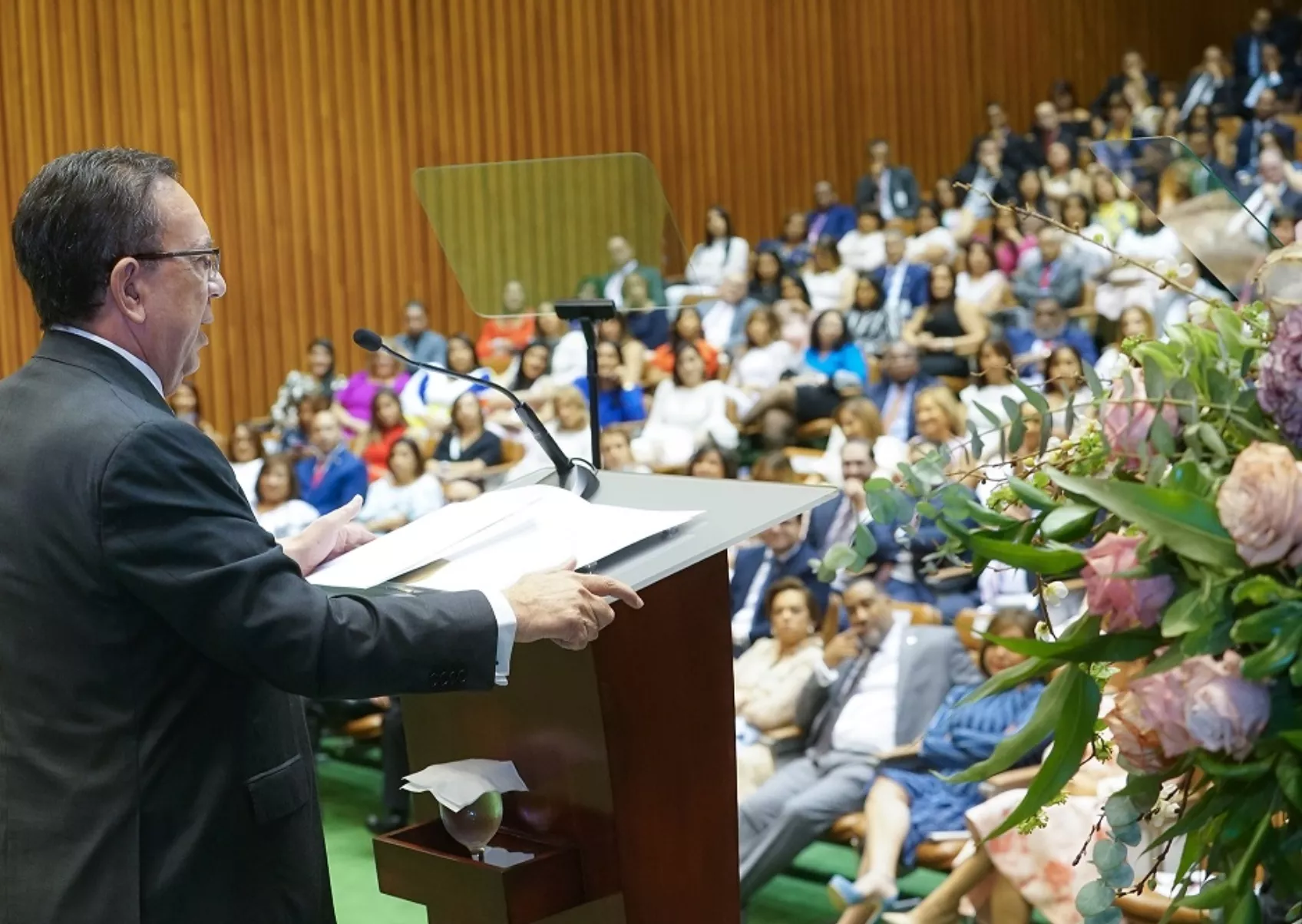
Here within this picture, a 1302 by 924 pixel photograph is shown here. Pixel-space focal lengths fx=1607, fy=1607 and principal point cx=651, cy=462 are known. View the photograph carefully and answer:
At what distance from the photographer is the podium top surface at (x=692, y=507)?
1.44 m

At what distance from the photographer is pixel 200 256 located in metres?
1.50

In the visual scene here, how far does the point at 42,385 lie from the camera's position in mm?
1497

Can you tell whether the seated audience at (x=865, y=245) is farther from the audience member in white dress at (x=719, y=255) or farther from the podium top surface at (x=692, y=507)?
the podium top surface at (x=692, y=507)

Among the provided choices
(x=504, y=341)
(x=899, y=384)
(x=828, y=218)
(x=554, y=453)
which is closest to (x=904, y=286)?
(x=899, y=384)

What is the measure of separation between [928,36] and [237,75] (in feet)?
17.7

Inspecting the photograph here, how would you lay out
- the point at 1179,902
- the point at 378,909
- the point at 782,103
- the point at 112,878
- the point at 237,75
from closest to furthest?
1. the point at 1179,902
2. the point at 112,878
3. the point at 378,909
4. the point at 237,75
5. the point at 782,103

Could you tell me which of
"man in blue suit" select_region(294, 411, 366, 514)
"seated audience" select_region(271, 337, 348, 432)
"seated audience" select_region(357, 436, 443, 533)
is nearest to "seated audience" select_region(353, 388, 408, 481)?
"man in blue suit" select_region(294, 411, 366, 514)

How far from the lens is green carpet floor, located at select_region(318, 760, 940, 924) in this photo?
3580 millimetres

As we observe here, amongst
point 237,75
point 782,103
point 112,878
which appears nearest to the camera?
point 112,878

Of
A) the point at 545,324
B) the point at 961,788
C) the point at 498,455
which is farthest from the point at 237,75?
the point at 961,788

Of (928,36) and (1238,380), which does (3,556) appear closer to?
(1238,380)

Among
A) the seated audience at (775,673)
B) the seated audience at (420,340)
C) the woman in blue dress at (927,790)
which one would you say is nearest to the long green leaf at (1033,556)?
the woman in blue dress at (927,790)

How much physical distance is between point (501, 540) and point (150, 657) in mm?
339

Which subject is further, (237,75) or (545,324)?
(237,75)
